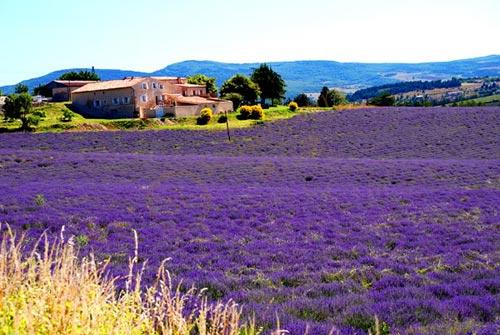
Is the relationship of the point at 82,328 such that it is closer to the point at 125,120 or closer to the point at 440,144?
the point at 440,144

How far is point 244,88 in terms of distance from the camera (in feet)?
274

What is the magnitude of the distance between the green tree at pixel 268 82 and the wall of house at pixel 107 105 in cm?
2738

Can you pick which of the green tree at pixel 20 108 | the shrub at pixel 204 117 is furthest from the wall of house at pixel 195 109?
the green tree at pixel 20 108

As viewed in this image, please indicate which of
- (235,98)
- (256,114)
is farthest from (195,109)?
(235,98)

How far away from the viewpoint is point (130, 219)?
1463cm

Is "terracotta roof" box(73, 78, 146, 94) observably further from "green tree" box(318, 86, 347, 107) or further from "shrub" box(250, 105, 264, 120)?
"green tree" box(318, 86, 347, 107)

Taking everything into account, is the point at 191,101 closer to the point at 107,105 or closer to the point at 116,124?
the point at 107,105

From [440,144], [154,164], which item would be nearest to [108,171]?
[154,164]

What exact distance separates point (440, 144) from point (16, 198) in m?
39.5

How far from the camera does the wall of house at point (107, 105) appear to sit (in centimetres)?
7062

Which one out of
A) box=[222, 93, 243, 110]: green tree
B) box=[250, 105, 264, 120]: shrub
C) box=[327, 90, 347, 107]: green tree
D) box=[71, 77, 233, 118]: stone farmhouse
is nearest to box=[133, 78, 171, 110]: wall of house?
box=[71, 77, 233, 118]: stone farmhouse

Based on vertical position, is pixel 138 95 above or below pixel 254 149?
above

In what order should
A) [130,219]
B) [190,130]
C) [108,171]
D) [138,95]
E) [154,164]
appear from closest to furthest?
[130,219]
[108,171]
[154,164]
[190,130]
[138,95]

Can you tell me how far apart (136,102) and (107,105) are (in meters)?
5.07
